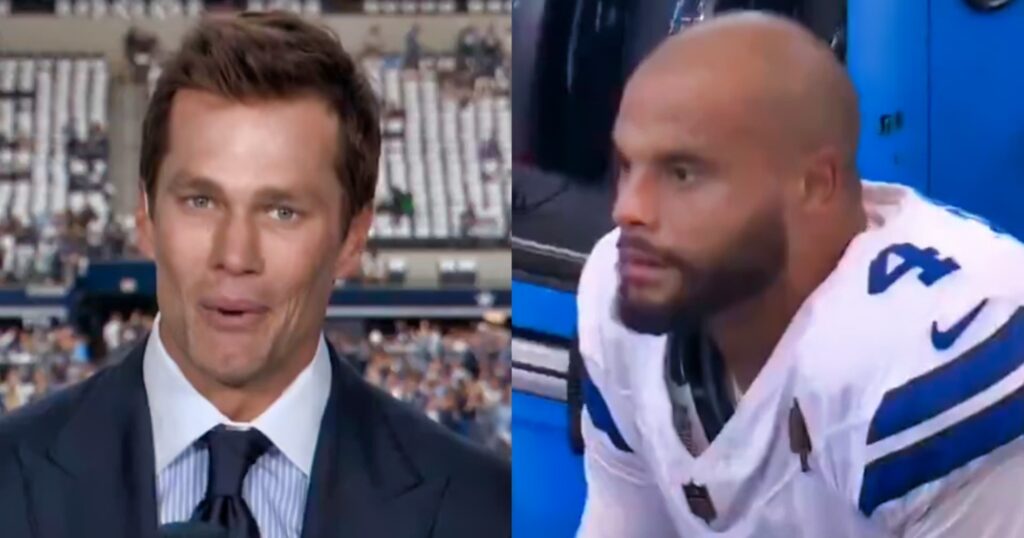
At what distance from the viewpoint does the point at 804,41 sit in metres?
1.42

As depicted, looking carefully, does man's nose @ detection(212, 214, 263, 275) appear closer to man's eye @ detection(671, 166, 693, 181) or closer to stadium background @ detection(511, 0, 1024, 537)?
stadium background @ detection(511, 0, 1024, 537)

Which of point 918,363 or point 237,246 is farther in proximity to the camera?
point 237,246

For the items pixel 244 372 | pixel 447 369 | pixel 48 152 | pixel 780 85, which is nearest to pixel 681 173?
pixel 780 85

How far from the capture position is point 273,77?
173 cm

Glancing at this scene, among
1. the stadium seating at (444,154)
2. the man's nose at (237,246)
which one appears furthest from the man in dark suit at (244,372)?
the stadium seating at (444,154)

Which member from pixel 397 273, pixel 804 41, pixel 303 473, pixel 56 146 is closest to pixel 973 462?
pixel 804 41

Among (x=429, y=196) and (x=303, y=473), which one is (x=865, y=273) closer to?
(x=303, y=473)

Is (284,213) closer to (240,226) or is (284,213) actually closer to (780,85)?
(240,226)

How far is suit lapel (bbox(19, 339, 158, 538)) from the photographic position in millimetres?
1650

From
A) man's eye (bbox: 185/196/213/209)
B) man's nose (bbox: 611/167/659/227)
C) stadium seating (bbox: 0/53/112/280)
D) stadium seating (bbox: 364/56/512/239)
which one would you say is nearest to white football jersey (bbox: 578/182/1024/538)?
man's nose (bbox: 611/167/659/227)

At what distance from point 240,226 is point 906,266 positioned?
2.60 feet

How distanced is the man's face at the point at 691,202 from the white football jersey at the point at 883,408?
0.06 m

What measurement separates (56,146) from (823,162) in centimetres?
346

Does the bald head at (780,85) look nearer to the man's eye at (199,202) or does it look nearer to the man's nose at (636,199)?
the man's nose at (636,199)
